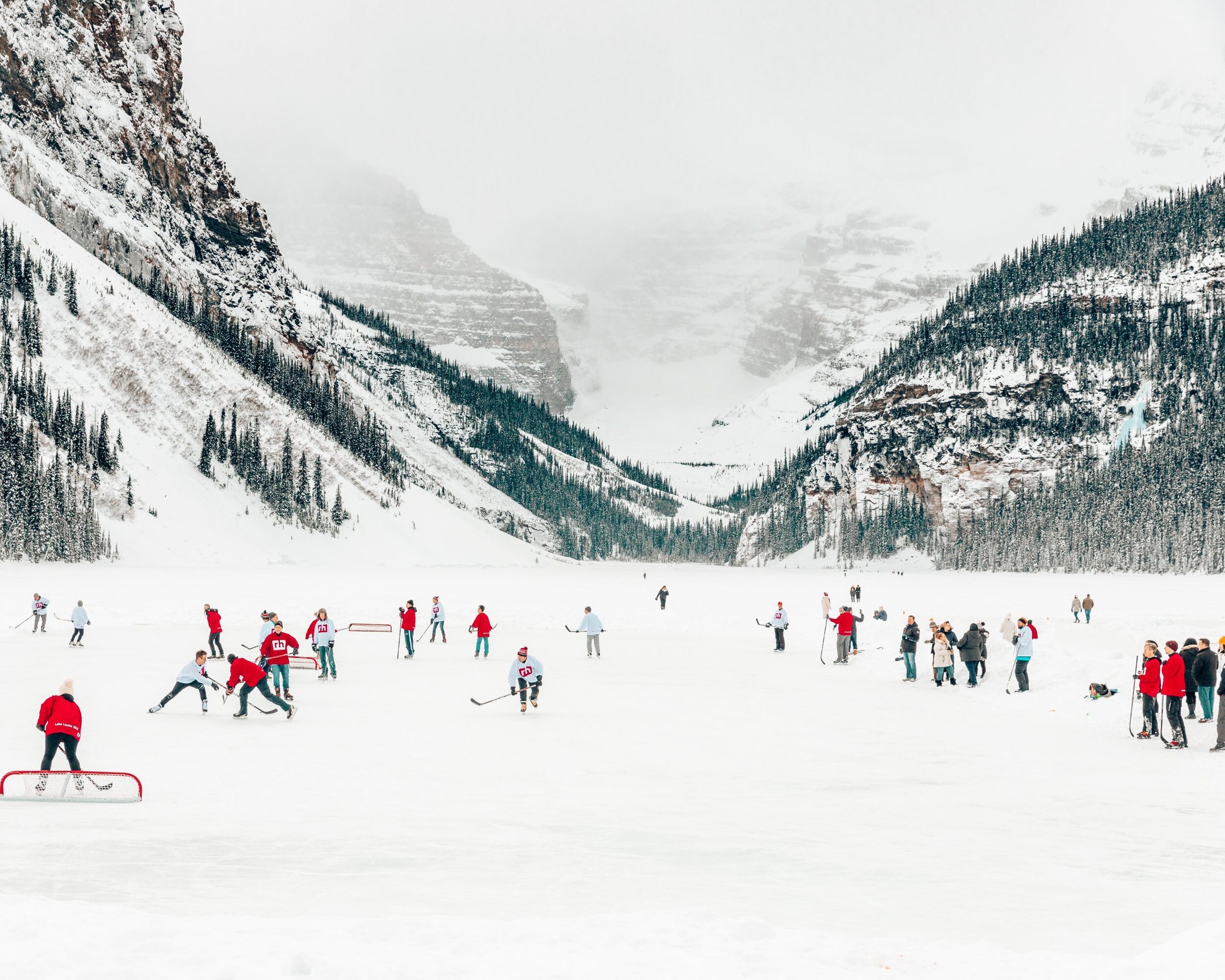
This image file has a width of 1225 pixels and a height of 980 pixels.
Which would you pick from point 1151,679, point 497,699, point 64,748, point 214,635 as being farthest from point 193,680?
point 1151,679

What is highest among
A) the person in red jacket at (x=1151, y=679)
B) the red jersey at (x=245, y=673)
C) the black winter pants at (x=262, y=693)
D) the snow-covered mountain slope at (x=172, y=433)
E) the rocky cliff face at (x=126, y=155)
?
the rocky cliff face at (x=126, y=155)

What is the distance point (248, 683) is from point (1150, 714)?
72.0 ft

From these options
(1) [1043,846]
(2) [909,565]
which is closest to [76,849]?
(1) [1043,846]

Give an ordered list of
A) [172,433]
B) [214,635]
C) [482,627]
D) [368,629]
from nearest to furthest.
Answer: [214,635] < [482,627] < [368,629] < [172,433]

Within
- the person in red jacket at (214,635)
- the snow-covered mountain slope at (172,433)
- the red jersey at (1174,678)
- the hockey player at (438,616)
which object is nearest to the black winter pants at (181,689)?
the person in red jacket at (214,635)

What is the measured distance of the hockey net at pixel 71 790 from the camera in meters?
15.5

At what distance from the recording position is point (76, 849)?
41.8ft

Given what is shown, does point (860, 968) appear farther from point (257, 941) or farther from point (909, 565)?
point (909, 565)

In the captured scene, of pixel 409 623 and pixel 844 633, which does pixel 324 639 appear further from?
pixel 844 633

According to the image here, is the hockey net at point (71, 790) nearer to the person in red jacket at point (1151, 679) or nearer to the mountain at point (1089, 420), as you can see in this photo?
the person in red jacket at point (1151, 679)

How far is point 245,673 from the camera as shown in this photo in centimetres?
2356

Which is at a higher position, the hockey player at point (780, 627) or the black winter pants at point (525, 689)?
the hockey player at point (780, 627)

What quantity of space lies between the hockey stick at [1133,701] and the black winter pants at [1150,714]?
1.03ft

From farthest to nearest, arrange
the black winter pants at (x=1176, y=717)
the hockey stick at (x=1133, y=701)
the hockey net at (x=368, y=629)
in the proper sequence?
the hockey net at (x=368, y=629) → the hockey stick at (x=1133, y=701) → the black winter pants at (x=1176, y=717)
